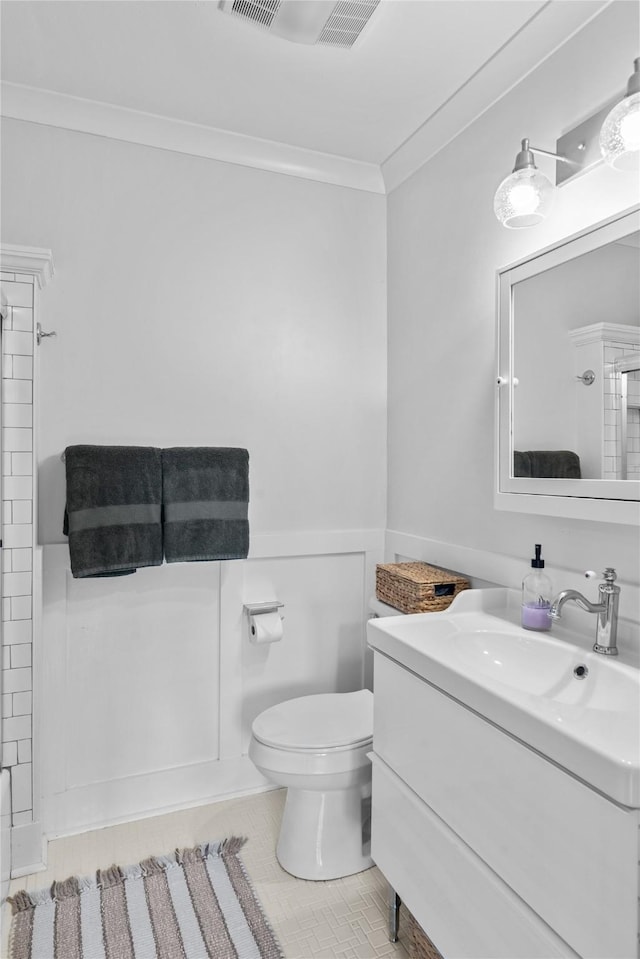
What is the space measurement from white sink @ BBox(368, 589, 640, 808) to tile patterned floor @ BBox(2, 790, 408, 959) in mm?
752

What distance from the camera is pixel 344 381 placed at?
230cm

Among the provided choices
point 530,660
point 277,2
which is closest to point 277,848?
point 530,660

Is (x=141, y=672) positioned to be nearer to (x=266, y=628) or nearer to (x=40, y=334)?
(x=266, y=628)

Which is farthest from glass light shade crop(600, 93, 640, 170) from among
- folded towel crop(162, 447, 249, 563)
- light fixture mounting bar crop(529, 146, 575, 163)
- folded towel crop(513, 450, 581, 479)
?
folded towel crop(162, 447, 249, 563)

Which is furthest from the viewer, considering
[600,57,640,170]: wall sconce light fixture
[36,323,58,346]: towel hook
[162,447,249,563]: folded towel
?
[162,447,249,563]: folded towel

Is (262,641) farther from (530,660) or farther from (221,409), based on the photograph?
(530,660)

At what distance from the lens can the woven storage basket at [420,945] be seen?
4.39 ft

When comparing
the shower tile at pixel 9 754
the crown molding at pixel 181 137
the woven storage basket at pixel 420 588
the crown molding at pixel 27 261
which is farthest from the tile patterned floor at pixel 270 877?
the crown molding at pixel 181 137

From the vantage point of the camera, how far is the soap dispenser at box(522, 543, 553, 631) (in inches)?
56.6

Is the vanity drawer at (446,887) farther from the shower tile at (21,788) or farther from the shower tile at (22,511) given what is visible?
the shower tile at (22,511)

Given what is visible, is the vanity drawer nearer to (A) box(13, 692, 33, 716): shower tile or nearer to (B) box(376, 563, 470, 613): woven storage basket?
(B) box(376, 563, 470, 613): woven storage basket

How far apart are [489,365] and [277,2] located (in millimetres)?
1052

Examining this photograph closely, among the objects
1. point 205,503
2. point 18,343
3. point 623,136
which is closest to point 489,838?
point 205,503

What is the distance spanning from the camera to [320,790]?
1.71 meters
